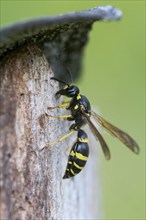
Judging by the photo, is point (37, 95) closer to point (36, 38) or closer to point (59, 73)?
point (36, 38)

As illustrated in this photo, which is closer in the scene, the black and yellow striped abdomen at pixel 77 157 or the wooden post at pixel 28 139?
the wooden post at pixel 28 139

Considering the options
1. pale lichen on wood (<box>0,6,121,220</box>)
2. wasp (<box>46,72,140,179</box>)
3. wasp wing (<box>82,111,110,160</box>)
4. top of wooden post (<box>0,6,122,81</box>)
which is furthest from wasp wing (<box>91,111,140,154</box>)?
pale lichen on wood (<box>0,6,121,220</box>)

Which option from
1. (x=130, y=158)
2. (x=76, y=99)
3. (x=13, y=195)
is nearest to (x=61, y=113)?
(x=76, y=99)

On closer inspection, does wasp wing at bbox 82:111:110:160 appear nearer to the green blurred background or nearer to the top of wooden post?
the top of wooden post

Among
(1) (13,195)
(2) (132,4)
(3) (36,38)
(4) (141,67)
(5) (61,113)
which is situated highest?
(2) (132,4)

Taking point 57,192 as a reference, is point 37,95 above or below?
above

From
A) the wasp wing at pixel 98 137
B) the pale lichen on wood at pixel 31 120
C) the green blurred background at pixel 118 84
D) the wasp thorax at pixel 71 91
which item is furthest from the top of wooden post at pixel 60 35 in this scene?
the green blurred background at pixel 118 84

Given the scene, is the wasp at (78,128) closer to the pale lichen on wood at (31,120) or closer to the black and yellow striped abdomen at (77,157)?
the black and yellow striped abdomen at (77,157)
